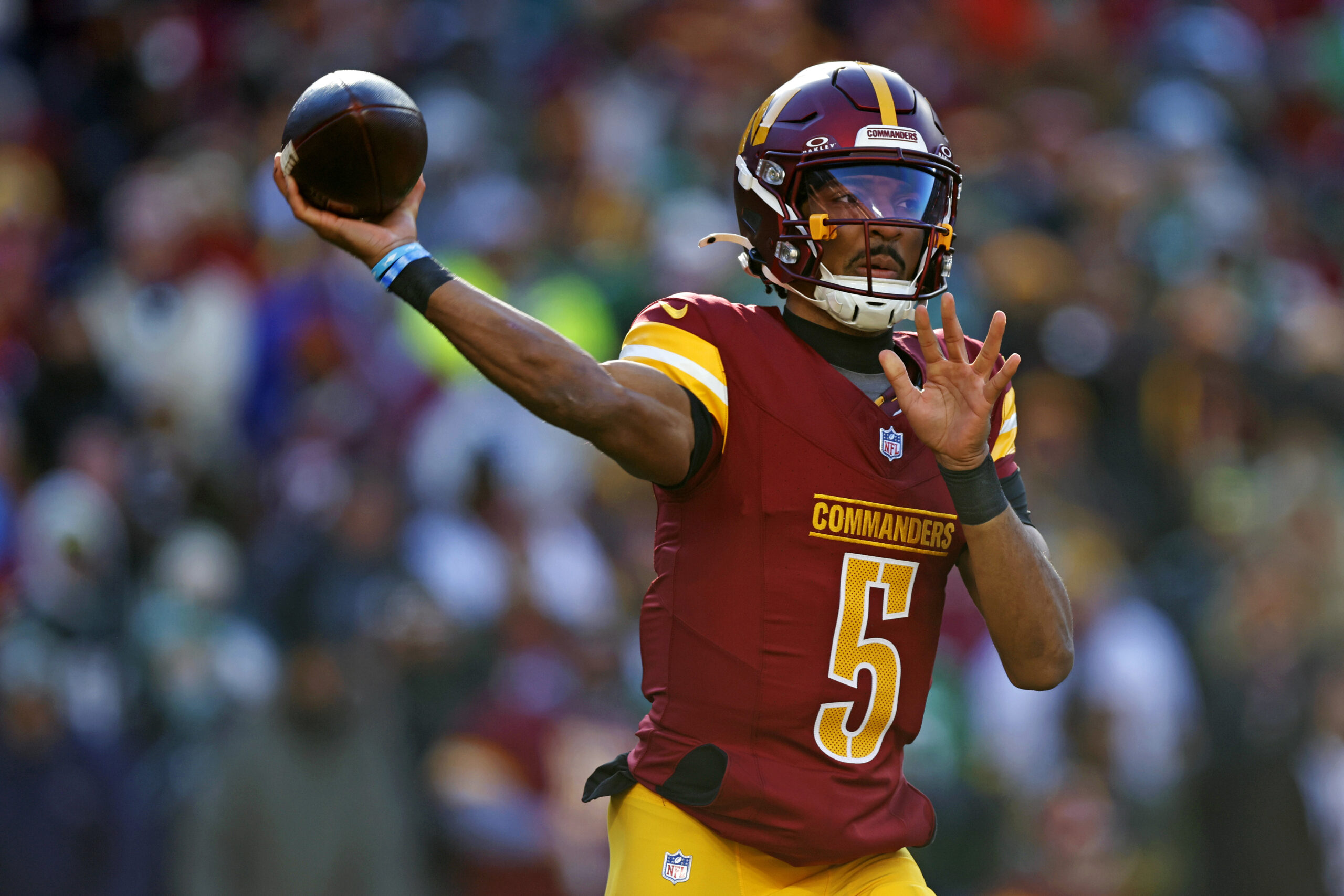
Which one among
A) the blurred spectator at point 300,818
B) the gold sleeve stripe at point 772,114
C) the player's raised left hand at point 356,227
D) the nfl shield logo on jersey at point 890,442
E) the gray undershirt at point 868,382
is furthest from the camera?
the blurred spectator at point 300,818

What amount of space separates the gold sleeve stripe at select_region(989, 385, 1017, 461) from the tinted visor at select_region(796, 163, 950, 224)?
40 cm

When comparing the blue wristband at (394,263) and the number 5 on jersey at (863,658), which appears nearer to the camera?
the blue wristband at (394,263)

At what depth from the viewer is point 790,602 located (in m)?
3.24

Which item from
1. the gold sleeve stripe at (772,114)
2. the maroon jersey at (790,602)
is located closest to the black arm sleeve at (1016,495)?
the maroon jersey at (790,602)

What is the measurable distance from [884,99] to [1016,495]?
866 millimetres

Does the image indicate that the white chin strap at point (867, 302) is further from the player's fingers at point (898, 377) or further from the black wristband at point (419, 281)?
the black wristband at point (419, 281)

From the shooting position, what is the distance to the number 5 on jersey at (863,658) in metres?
3.26

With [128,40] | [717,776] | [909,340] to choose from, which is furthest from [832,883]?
[128,40]

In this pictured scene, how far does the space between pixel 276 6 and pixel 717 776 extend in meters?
9.03

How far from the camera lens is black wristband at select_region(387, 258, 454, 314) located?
3008mm

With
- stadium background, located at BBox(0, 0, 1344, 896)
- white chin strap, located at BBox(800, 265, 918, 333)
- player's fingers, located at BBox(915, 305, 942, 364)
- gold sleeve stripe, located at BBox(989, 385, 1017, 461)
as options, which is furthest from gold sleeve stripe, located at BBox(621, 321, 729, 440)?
stadium background, located at BBox(0, 0, 1344, 896)

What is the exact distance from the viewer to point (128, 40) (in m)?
10.8

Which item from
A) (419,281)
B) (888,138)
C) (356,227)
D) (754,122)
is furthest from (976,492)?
(356,227)

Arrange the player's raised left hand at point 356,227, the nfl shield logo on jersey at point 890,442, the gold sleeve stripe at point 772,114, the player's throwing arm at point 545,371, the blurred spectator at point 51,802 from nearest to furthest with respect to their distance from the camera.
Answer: the player's throwing arm at point 545,371, the player's raised left hand at point 356,227, the nfl shield logo on jersey at point 890,442, the gold sleeve stripe at point 772,114, the blurred spectator at point 51,802
